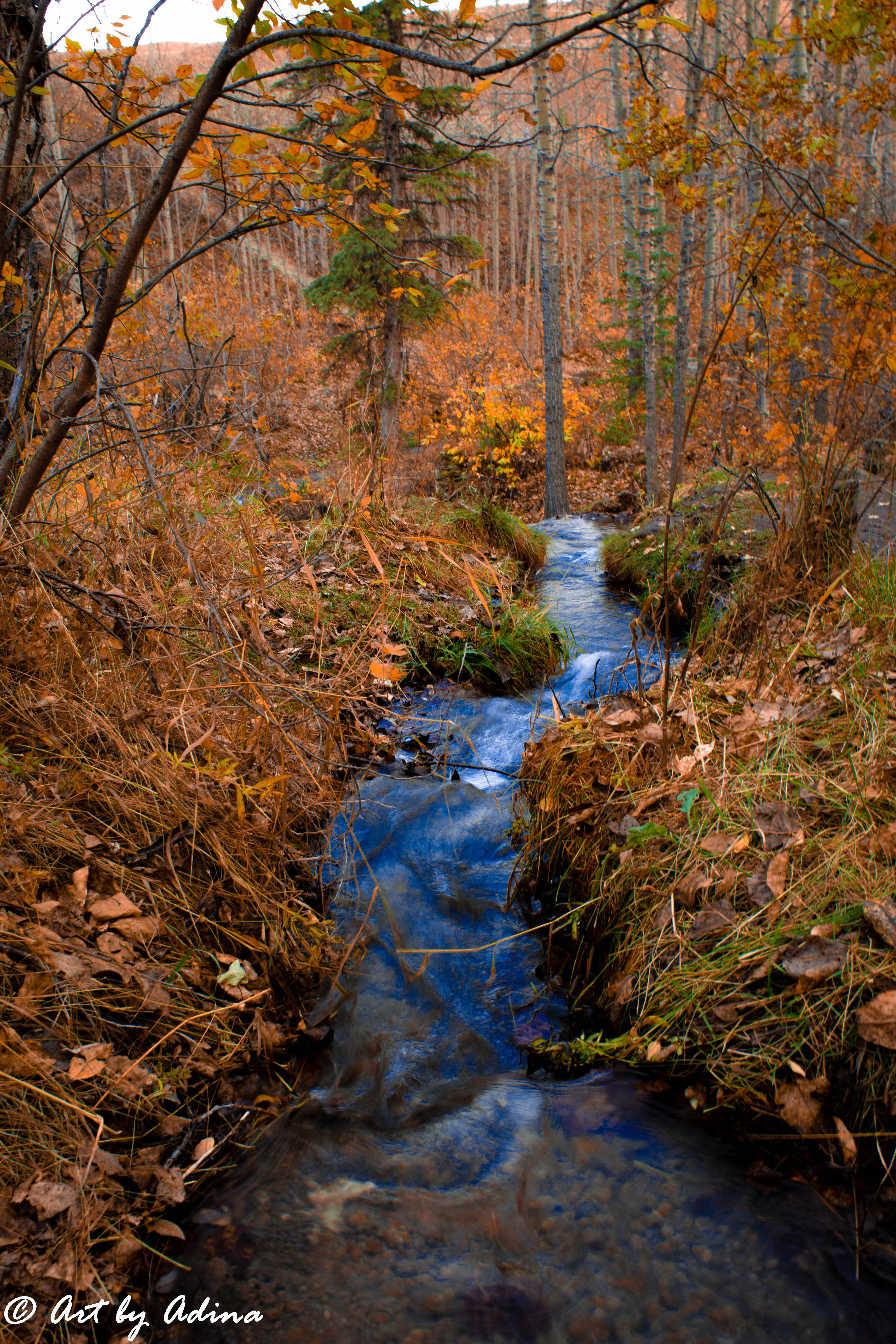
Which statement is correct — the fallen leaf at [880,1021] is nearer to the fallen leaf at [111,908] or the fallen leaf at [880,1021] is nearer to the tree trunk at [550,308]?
the fallen leaf at [111,908]

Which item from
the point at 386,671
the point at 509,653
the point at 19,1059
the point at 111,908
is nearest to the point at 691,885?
the point at 386,671

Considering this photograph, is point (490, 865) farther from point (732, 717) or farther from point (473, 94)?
point (473, 94)

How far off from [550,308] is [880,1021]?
12089mm

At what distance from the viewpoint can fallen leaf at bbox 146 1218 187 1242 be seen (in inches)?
70.8

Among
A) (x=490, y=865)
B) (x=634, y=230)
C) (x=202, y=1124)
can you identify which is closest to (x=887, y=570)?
(x=490, y=865)

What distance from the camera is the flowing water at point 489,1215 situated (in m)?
1.68

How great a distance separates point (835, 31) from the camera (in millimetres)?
3486

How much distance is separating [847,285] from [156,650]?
4.82 metres

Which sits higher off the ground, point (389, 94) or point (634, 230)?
point (634, 230)

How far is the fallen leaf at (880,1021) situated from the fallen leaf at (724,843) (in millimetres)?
639

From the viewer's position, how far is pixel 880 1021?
5.93ft

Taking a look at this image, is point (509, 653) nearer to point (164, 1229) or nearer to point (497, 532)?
point (497, 532)

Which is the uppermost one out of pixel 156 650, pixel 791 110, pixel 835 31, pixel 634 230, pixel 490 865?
pixel 634 230
